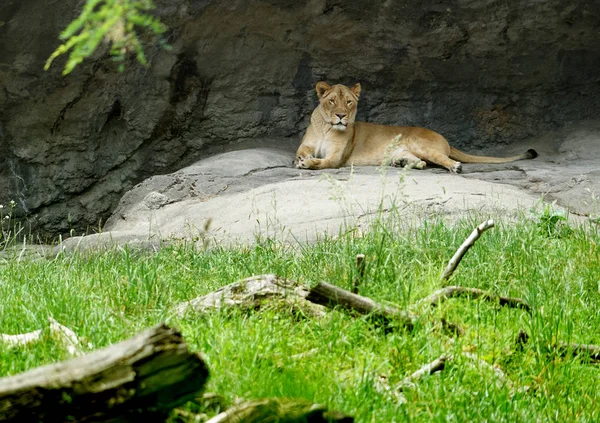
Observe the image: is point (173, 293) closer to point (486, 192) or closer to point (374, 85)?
point (486, 192)

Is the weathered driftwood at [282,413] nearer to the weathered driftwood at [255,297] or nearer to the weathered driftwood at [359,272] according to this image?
the weathered driftwood at [255,297]

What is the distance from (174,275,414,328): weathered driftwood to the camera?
3986 mm

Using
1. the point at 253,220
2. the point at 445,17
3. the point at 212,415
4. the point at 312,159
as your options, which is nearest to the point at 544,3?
the point at 445,17

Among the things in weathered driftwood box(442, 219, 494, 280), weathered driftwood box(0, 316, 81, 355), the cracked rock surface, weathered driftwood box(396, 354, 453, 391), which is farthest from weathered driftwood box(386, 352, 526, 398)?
the cracked rock surface

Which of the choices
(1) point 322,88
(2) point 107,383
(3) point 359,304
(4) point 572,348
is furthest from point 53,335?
(1) point 322,88

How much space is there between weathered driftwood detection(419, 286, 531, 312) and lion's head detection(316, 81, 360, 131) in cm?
871

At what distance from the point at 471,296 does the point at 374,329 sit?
0.94 m

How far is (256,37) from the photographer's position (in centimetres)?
1355

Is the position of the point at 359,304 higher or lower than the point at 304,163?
higher

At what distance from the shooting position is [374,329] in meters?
3.95

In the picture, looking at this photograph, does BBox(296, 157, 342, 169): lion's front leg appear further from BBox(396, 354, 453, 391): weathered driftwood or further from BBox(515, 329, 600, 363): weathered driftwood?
BBox(396, 354, 453, 391): weathered driftwood

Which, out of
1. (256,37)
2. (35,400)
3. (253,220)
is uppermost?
(256,37)

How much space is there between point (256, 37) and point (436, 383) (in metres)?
10.8

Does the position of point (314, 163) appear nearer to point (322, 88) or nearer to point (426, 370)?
point (322, 88)
